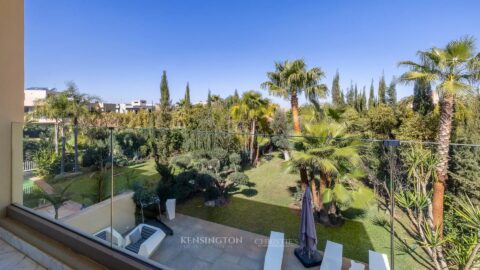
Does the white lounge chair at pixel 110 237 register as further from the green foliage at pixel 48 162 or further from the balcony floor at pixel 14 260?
the green foliage at pixel 48 162

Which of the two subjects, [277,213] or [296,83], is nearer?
[277,213]

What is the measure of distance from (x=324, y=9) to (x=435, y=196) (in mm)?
6701

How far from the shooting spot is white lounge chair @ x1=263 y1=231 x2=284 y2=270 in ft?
13.9

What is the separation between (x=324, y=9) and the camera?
25.8 ft

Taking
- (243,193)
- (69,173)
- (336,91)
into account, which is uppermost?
(336,91)

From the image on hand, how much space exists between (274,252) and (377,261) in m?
1.93

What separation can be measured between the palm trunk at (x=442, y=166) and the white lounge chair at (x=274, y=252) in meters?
2.60

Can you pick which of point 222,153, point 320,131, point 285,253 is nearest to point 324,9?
point 320,131

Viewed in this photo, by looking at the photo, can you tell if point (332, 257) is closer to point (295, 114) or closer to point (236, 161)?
point (236, 161)

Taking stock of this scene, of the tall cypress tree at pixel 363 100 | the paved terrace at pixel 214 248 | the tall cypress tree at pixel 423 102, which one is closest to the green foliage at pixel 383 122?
the tall cypress tree at pixel 423 102

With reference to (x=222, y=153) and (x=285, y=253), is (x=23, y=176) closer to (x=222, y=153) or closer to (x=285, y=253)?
(x=222, y=153)

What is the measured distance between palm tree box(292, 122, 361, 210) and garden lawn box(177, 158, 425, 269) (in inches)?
17.6

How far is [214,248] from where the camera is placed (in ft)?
16.3

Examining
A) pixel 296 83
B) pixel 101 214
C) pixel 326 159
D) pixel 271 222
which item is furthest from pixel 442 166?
pixel 296 83
